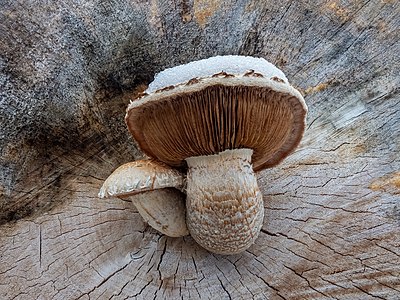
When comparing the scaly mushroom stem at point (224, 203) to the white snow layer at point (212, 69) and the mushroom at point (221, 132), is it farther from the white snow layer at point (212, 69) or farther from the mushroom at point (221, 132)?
the white snow layer at point (212, 69)

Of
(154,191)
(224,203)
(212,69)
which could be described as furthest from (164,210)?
(212,69)

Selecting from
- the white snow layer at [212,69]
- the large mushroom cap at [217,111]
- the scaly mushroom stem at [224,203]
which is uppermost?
the white snow layer at [212,69]

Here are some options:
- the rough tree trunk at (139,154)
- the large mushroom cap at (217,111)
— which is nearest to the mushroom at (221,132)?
the large mushroom cap at (217,111)

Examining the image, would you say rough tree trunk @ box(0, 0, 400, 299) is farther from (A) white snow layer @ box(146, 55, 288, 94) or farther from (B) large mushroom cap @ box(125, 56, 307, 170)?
(A) white snow layer @ box(146, 55, 288, 94)

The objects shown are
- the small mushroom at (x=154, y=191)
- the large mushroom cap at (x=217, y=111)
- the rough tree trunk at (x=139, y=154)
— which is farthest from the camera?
the rough tree trunk at (x=139, y=154)

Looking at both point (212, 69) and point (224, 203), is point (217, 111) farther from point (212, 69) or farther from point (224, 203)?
point (224, 203)

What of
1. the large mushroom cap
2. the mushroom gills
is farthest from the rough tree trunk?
the large mushroom cap
